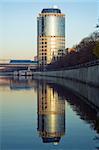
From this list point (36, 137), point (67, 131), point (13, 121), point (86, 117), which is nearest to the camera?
point (36, 137)

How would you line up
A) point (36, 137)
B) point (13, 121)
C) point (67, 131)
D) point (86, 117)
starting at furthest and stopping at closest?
point (86, 117), point (13, 121), point (67, 131), point (36, 137)

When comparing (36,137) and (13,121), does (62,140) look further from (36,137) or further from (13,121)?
(13,121)

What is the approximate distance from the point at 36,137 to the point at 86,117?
6378 millimetres

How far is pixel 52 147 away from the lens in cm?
1129

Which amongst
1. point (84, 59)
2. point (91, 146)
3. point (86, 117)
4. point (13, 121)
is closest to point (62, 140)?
point (91, 146)

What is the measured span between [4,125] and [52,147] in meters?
4.96

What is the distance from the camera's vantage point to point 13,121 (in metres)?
17.3

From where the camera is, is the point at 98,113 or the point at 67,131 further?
the point at 98,113

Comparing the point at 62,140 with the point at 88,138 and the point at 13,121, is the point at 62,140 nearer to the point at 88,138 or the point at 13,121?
the point at 88,138

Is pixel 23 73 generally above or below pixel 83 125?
below

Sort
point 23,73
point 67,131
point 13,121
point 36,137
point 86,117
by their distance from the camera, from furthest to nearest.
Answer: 1. point 23,73
2. point 86,117
3. point 13,121
4. point 67,131
5. point 36,137

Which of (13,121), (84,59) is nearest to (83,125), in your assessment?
(13,121)

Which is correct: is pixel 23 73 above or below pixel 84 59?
below

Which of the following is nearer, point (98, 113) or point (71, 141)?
point (71, 141)
